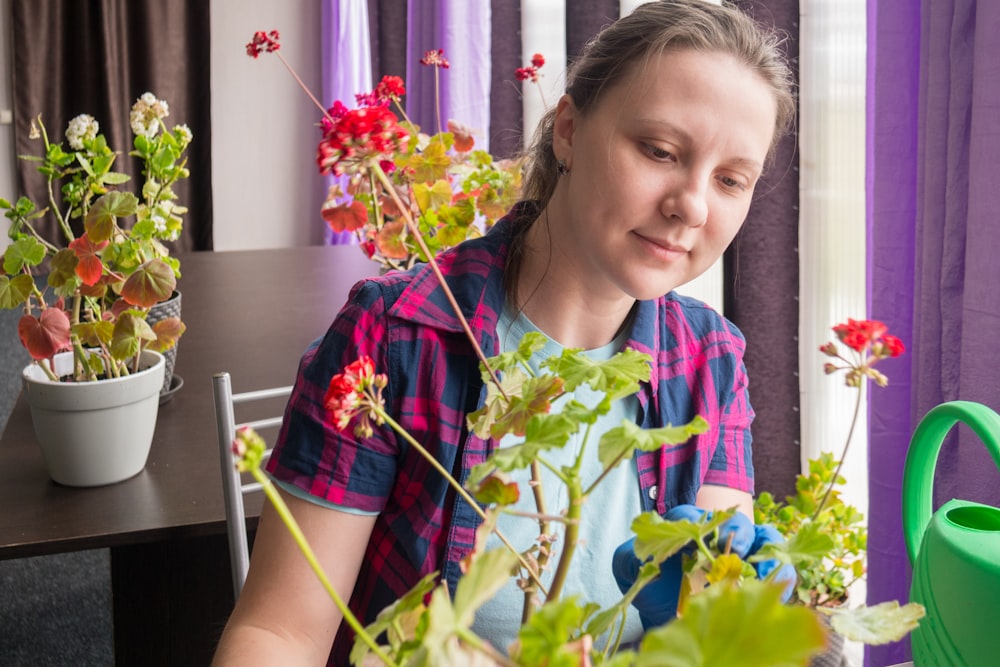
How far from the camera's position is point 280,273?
274cm

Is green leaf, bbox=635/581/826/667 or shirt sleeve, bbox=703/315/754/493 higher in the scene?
green leaf, bbox=635/581/826/667

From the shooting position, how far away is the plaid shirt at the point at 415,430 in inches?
38.6

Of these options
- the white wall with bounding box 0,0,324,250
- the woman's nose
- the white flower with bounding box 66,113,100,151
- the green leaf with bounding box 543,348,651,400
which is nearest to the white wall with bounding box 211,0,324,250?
the white wall with bounding box 0,0,324,250

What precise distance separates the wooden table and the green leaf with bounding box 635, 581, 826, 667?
1.03m

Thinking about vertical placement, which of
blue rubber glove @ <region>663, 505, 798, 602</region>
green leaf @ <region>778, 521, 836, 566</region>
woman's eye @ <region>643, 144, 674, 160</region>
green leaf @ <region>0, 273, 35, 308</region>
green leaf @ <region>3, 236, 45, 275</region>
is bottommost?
blue rubber glove @ <region>663, 505, 798, 602</region>

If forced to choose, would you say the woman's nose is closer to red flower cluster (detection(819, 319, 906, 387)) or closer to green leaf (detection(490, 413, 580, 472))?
red flower cluster (detection(819, 319, 906, 387))

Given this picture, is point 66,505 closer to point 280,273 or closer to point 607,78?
point 607,78

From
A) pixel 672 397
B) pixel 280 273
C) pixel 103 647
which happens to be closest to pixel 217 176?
pixel 280 273

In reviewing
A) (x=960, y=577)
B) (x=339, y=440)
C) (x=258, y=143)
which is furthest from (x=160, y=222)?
(x=258, y=143)

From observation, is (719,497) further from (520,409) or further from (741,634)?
(741,634)

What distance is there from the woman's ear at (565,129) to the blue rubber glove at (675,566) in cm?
57

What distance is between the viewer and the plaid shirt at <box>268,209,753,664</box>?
98 cm

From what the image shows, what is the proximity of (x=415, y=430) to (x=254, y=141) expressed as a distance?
432cm

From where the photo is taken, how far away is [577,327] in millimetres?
1112
